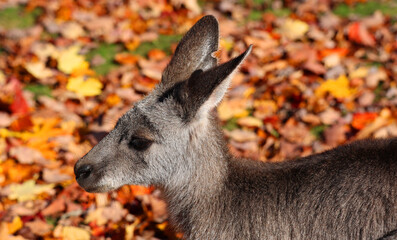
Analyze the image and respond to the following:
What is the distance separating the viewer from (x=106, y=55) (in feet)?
21.9

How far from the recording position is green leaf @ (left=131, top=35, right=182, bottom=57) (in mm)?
6691

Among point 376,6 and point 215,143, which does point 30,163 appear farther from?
point 376,6

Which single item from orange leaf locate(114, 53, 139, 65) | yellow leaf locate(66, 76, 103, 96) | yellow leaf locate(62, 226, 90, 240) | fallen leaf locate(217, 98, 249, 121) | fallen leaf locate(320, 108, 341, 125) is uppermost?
yellow leaf locate(66, 76, 103, 96)

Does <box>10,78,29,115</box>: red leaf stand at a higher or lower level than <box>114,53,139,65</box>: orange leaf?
higher

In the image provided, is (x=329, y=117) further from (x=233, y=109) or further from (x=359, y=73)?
(x=233, y=109)

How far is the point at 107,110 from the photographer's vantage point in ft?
18.1

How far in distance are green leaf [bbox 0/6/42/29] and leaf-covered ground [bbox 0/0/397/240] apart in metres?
0.03

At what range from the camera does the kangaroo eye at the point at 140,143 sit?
3.44 metres

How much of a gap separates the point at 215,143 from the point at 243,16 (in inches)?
164

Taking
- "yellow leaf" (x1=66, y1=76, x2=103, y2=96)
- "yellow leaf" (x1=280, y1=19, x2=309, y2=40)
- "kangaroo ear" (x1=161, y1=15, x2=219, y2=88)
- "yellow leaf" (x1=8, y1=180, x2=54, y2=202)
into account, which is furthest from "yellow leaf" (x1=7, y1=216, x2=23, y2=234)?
"yellow leaf" (x1=280, y1=19, x2=309, y2=40)

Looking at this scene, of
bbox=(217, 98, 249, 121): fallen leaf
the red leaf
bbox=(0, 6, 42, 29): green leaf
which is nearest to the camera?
bbox=(217, 98, 249, 121): fallen leaf

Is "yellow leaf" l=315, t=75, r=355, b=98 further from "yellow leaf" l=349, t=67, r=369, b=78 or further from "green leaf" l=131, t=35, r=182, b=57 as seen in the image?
"green leaf" l=131, t=35, r=182, b=57

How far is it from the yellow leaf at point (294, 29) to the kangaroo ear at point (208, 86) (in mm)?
3660

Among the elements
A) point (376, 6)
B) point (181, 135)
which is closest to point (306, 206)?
point (181, 135)
